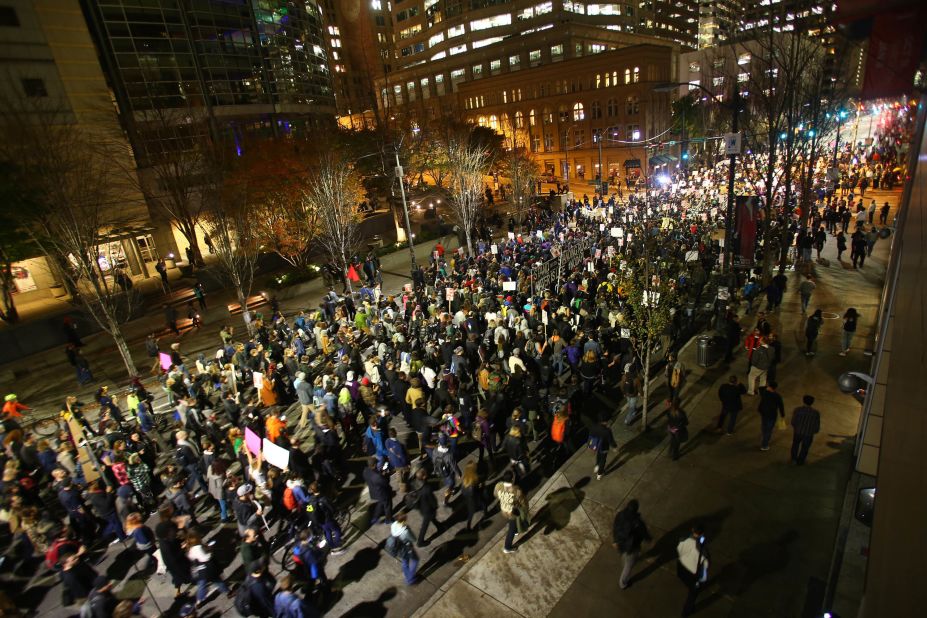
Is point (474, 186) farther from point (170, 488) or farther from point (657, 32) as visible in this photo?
point (657, 32)

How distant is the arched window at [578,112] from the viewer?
61.0 m

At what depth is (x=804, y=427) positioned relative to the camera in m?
8.65

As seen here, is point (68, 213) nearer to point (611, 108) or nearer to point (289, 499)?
point (289, 499)

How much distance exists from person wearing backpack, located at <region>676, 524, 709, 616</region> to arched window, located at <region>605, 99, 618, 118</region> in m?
60.5

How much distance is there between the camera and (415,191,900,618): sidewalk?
270 inches

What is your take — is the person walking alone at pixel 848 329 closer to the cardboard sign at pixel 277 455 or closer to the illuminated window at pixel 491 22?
the cardboard sign at pixel 277 455

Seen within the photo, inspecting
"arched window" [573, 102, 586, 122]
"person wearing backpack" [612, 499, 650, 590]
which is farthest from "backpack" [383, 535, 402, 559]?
"arched window" [573, 102, 586, 122]

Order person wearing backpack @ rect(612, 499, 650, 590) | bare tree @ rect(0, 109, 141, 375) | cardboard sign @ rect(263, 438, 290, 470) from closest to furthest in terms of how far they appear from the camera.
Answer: person wearing backpack @ rect(612, 499, 650, 590) < cardboard sign @ rect(263, 438, 290, 470) < bare tree @ rect(0, 109, 141, 375)

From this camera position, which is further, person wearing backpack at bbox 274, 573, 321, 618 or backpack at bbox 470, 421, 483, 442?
backpack at bbox 470, 421, 483, 442

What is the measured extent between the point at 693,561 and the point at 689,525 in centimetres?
198

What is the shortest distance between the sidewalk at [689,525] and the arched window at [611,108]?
54113 millimetres

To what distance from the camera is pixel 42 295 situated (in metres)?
29.1

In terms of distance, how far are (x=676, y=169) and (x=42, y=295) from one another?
179 ft

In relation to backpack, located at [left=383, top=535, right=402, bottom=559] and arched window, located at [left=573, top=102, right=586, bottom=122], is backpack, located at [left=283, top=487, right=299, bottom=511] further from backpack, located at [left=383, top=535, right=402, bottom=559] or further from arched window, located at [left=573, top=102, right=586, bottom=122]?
arched window, located at [left=573, top=102, right=586, bottom=122]
